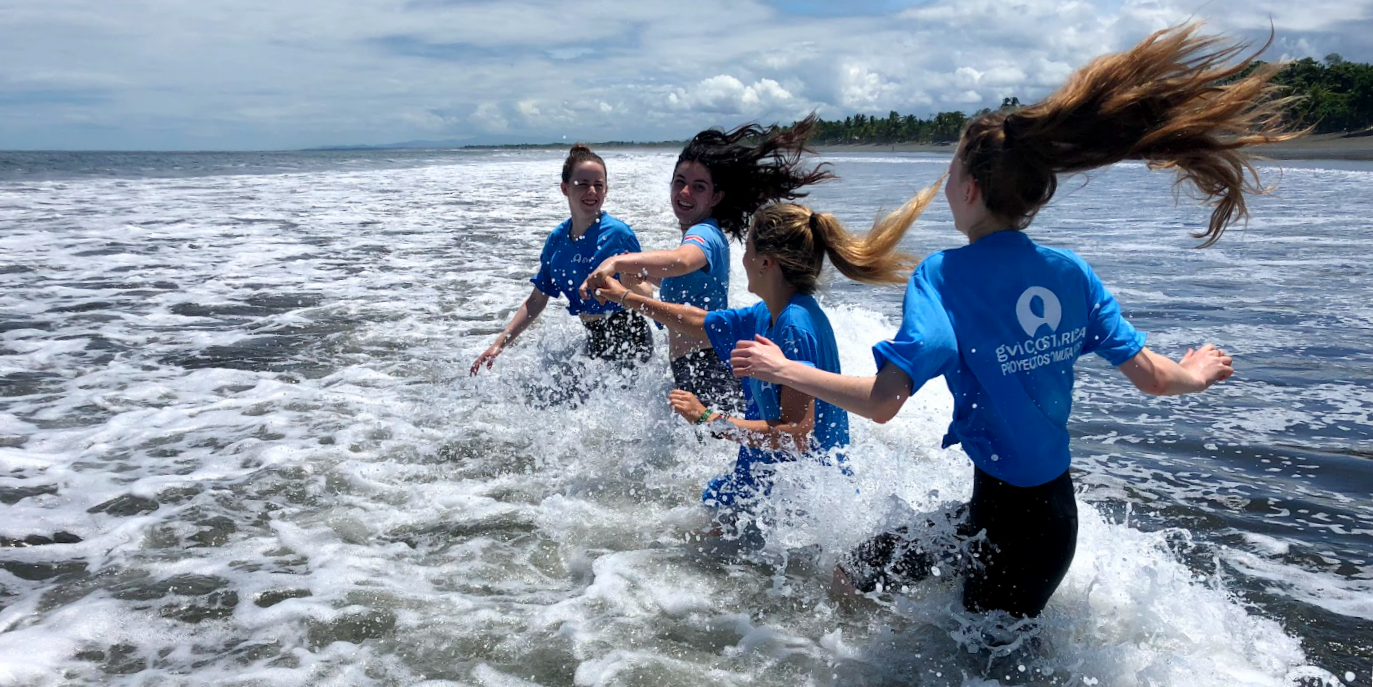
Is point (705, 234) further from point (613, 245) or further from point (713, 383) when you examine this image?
point (613, 245)

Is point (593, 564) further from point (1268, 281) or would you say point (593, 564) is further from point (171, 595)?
point (1268, 281)

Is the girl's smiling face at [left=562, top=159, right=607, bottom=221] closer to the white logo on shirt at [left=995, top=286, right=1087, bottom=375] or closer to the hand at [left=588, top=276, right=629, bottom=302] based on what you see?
the hand at [left=588, top=276, right=629, bottom=302]

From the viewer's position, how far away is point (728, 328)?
4.20 m

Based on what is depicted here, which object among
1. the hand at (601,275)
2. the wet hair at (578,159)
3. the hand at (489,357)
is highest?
the wet hair at (578,159)

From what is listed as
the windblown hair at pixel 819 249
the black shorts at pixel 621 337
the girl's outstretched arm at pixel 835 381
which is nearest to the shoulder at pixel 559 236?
the black shorts at pixel 621 337

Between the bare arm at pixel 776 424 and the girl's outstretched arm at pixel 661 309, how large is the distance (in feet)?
2.22

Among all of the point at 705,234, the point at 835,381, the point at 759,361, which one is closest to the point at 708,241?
the point at 705,234

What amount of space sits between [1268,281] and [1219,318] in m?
2.50

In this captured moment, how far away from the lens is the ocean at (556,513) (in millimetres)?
3289

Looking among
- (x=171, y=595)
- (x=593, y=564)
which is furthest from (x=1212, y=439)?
(x=171, y=595)

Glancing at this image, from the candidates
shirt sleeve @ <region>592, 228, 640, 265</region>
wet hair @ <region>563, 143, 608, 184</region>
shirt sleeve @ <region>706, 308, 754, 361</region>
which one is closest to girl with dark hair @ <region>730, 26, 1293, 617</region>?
shirt sleeve @ <region>706, 308, 754, 361</region>

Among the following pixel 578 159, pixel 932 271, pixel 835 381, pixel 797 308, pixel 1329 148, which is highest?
pixel 1329 148

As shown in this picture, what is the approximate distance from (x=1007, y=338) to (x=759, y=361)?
761mm

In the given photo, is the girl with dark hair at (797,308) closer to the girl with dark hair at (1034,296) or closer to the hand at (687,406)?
the hand at (687,406)
